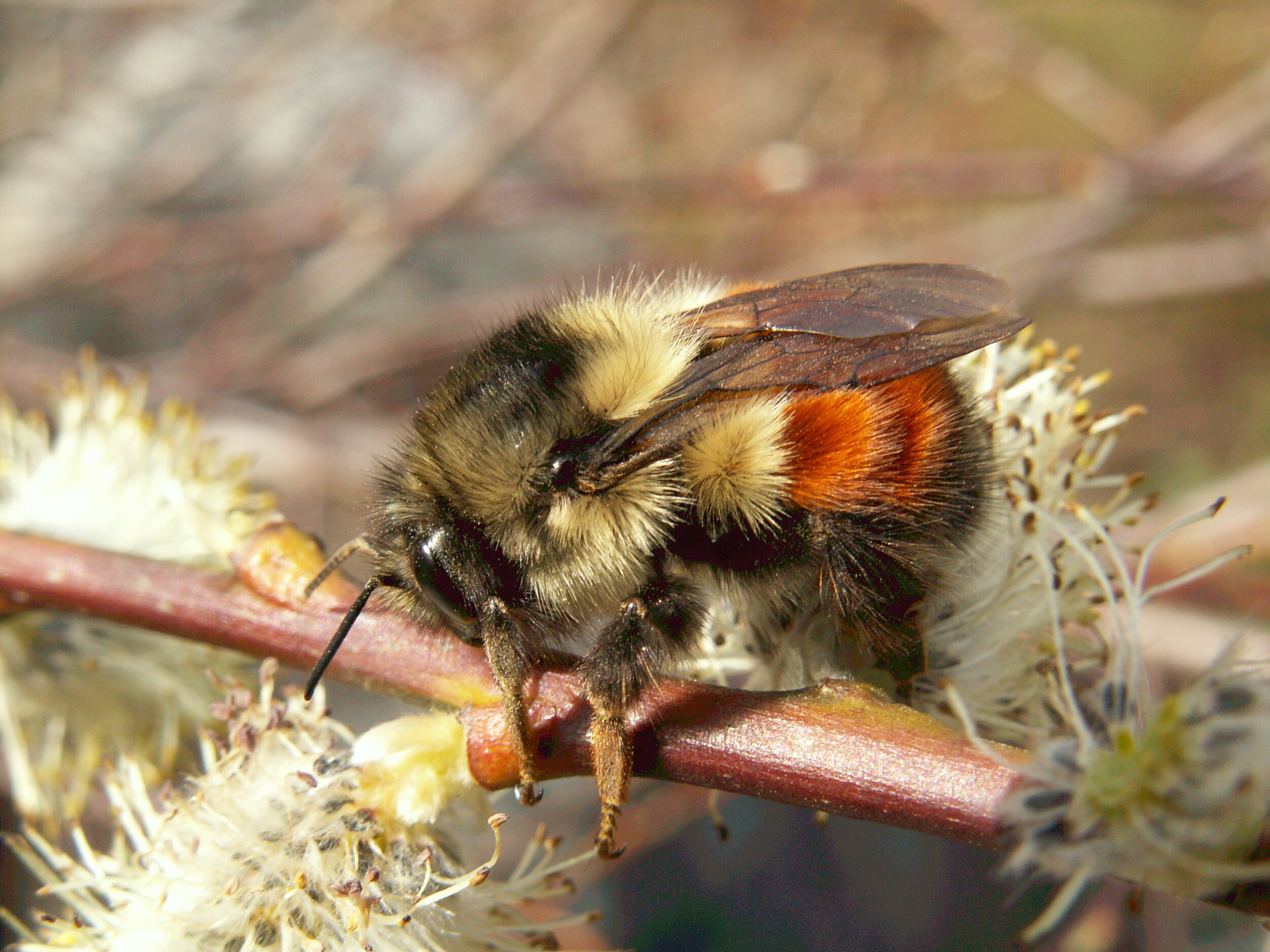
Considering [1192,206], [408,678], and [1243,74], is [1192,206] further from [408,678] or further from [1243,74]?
[408,678]

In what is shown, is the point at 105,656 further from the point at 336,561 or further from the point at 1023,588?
the point at 1023,588

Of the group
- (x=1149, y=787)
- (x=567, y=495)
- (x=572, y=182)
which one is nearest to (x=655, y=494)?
(x=567, y=495)

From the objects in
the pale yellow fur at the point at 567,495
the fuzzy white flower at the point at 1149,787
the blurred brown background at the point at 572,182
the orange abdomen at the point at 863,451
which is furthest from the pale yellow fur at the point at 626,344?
the blurred brown background at the point at 572,182

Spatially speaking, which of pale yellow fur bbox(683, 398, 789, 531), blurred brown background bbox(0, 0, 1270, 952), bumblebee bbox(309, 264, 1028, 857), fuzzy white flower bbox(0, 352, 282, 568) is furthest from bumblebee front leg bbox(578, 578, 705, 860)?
blurred brown background bbox(0, 0, 1270, 952)

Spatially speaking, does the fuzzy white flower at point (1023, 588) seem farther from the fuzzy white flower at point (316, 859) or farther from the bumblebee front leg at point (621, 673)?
the fuzzy white flower at point (316, 859)

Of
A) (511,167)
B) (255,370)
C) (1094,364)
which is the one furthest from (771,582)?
(511,167)

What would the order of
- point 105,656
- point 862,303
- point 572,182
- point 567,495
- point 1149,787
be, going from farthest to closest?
1. point 572,182
2. point 105,656
3. point 862,303
4. point 567,495
5. point 1149,787

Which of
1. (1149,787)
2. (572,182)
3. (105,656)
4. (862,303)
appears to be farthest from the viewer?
(572,182)
